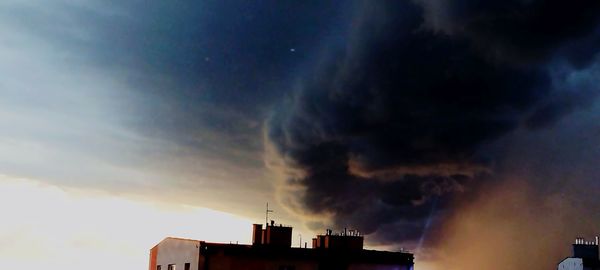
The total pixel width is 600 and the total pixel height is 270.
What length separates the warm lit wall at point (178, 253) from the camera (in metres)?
42.7

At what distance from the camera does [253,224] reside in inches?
1855

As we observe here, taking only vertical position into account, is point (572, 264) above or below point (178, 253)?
above

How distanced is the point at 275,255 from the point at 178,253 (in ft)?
22.7

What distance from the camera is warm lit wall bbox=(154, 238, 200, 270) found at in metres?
42.7

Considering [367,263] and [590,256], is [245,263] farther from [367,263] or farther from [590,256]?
[590,256]

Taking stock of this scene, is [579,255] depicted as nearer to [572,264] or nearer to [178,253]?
[572,264]

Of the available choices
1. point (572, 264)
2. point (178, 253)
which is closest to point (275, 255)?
point (178, 253)

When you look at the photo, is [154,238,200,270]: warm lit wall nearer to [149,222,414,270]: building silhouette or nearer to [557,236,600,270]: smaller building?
[149,222,414,270]: building silhouette

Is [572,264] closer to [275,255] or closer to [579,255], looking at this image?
[579,255]

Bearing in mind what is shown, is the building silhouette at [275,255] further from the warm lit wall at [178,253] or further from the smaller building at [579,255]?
the smaller building at [579,255]

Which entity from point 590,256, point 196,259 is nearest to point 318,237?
point 196,259

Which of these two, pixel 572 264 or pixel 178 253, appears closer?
Result: pixel 178 253

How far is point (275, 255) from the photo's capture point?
44.8 m

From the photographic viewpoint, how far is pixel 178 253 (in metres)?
45.2
